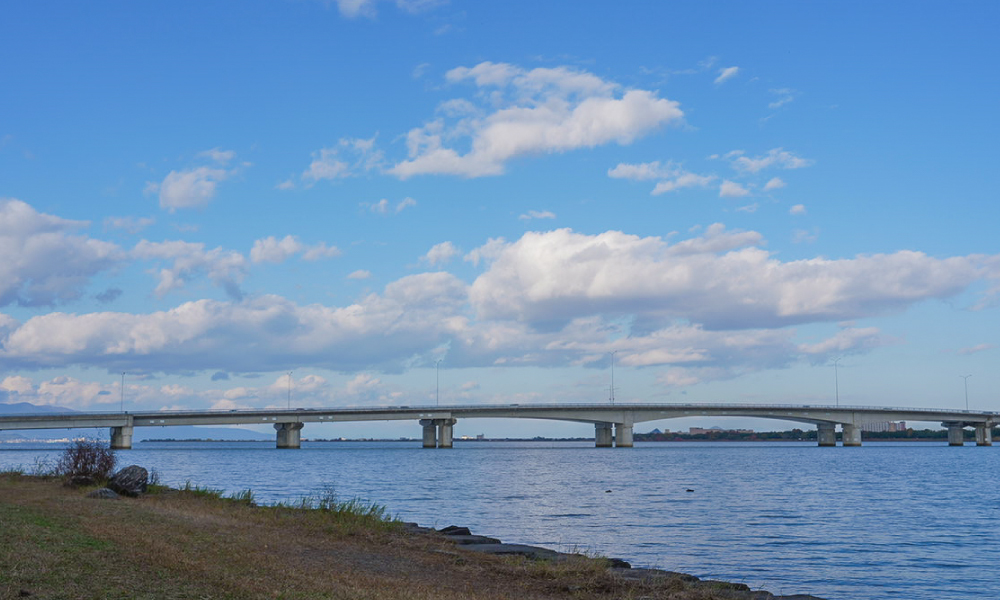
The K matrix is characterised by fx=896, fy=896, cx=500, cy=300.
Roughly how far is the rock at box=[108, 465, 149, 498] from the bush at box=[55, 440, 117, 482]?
93.2 inches

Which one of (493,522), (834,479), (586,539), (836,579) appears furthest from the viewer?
(834,479)

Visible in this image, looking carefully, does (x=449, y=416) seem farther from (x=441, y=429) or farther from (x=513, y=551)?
(x=513, y=551)

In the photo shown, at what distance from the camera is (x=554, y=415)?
158625 mm

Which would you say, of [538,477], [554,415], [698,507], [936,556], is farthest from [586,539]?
[554,415]

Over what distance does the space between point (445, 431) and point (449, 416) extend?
36.7ft

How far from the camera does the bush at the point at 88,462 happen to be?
39.0m

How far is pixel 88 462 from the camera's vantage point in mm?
40156

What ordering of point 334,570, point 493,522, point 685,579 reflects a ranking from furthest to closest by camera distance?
point 493,522 < point 685,579 < point 334,570

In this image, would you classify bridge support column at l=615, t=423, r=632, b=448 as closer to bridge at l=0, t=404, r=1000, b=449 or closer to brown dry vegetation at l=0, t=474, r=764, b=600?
bridge at l=0, t=404, r=1000, b=449

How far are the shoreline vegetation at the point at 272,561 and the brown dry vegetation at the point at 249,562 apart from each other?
0.03 m

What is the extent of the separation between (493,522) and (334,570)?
2225 centimetres

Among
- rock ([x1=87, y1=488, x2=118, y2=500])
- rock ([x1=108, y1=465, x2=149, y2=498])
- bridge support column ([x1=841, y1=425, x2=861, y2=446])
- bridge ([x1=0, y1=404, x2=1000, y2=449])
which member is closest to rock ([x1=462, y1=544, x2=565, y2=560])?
rock ([x1=87, y1=488, x2=118, y2=500])

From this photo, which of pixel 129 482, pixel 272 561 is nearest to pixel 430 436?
pixel 129 482

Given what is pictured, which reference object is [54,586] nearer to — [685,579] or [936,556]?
[685,579]
